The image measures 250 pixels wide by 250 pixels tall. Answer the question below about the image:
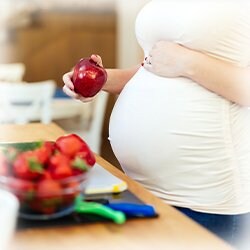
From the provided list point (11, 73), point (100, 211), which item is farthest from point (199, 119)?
point (11, 73)

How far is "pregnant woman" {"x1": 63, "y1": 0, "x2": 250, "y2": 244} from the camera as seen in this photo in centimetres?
→ 86

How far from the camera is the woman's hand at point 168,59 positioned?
34.5 inches

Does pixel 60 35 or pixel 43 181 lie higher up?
pixel 43 181

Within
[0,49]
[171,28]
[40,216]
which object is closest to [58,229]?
[40,216]

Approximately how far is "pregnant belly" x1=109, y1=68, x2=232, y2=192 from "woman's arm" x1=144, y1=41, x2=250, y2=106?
2 cm

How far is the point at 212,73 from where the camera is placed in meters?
0.85

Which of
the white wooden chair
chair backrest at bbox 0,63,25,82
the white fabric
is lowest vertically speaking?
the white wooden chair

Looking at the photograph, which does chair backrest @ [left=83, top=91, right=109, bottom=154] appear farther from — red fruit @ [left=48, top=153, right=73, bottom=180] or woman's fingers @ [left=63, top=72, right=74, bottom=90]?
red fruit @ [left=48, top=153, right=73, bottom=180]

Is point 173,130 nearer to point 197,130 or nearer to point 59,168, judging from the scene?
point 197,130

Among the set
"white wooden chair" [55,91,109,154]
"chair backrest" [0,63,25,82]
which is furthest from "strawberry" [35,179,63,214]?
"chair backrest" [0,63,25,82]

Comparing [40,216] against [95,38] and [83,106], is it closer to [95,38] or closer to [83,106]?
[83,106]

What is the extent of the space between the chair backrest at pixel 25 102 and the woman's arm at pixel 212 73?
1.32 m

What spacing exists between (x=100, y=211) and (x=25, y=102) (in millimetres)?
1652

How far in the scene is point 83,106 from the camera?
239 cm
